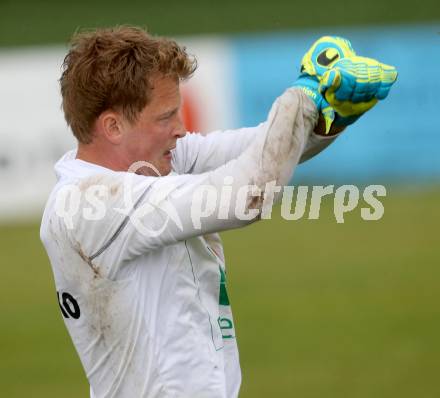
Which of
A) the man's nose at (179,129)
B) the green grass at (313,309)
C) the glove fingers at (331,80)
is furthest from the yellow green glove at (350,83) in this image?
the green grass at (313,309)

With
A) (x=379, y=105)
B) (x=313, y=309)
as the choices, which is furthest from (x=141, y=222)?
(x=379, y=105)

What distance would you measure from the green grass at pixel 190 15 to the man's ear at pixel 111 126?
13386 mm

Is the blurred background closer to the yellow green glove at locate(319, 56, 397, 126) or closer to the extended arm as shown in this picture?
the extended arm

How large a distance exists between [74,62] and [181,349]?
114 cm

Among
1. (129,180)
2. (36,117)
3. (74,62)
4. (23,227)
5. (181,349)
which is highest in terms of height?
(74,62)

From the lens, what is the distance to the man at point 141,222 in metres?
3.73

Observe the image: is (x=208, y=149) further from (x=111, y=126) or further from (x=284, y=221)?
(x=284, y=221)

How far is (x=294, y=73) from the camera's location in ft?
48.4

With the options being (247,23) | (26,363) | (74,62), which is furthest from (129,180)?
(247,23)

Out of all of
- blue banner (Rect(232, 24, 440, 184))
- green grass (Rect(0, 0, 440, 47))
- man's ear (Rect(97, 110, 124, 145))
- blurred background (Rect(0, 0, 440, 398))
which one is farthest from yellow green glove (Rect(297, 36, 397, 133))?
green grass (Rect(0, 0, 440, 47))

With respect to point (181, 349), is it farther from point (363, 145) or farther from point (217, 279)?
point (363, 145)

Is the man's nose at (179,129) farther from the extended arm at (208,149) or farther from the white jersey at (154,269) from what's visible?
the extended arm at (208,149)

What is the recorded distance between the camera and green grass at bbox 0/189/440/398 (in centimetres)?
841

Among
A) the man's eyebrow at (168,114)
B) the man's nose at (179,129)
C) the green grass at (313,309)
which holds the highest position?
the man's eyebrow at (168,114)
